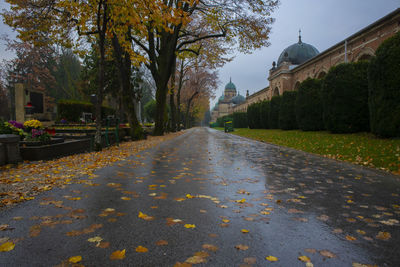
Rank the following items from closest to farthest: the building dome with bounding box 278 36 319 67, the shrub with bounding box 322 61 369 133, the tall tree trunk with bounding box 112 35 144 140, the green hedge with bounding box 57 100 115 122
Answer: the tall tree trunk with bounding box 112 35 144 140, the shrub with bounding box 322 61 369 133, the green hedge with bounding box 57 100 115 122, the building dome with bounding box 278 36 319 67

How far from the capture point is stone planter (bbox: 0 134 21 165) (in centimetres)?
666

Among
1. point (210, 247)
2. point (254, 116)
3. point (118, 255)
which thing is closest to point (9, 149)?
point (118, 255)

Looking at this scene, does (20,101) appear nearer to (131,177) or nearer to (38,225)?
(131,177)

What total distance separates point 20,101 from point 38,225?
18761mm

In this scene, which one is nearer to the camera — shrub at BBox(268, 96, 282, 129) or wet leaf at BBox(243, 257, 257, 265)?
wet leaf at BBox(243, 257, 257, 265)

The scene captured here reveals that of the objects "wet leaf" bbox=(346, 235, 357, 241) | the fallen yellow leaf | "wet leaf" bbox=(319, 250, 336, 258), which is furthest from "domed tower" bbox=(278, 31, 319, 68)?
the fallen yellow leaf

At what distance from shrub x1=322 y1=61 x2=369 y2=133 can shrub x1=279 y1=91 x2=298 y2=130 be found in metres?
8.20

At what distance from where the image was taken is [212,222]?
3047 millimetres

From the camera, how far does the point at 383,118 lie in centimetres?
1098

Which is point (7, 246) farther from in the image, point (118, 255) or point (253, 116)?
point (253, 116)

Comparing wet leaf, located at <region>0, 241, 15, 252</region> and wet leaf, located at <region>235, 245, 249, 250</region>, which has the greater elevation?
wet leaf, located at <region>0, 241, 15, 252</region>

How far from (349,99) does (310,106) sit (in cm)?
476

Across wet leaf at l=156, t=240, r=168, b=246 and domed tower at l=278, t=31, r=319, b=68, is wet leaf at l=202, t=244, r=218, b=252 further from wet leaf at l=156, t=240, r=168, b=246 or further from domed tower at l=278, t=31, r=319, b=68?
domed tower at l=278, t=31, r=319, b=68

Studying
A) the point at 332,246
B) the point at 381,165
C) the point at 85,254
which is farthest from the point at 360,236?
the point at 381,165
